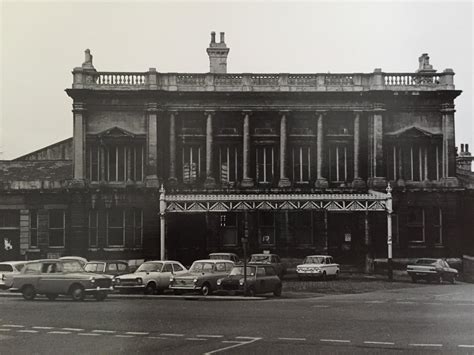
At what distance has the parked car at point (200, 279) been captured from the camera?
28.8 m

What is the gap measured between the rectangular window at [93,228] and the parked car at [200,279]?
47.9 feet

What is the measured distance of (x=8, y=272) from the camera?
104 ft

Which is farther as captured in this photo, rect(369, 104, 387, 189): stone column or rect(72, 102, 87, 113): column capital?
rect(369, 104, 387, 189): stone column

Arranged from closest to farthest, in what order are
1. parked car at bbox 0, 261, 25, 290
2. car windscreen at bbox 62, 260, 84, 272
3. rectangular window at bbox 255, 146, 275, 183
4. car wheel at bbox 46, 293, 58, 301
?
car wheel at bbox 46, 293, 58, 301 → car windscreen at bbox 62, 260, 84, 272 → parked car at bbox 0, 261, 25, 290 → rectangular window at bbox 255, 146, 275, 183

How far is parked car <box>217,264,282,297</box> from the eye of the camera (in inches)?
1102

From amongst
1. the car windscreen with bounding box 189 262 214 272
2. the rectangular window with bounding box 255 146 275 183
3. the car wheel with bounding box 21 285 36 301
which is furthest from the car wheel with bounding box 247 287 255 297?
the rectangular window with bounding box 255 146 275 183

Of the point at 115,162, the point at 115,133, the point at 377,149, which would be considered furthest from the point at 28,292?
the point at 377,149

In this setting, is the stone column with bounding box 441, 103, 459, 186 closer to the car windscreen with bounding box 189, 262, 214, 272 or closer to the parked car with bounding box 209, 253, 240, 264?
the parked car with bounding box 209, 253, 240, 264

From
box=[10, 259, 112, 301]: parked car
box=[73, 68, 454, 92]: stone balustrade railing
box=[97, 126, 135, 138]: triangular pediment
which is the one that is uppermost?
box=[73, 68, 454, 92]: stone balustrade railing

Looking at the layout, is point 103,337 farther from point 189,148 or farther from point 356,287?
point 189,148

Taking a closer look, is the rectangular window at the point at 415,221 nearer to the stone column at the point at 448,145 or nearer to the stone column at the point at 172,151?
the stone column at the point at 448,145

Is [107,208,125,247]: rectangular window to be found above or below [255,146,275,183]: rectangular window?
below

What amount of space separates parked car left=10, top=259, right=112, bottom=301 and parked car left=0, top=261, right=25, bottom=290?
360 centimetres

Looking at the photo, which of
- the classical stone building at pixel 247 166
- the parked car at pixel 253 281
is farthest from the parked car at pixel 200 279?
the classical stone building at pixel 247 166
